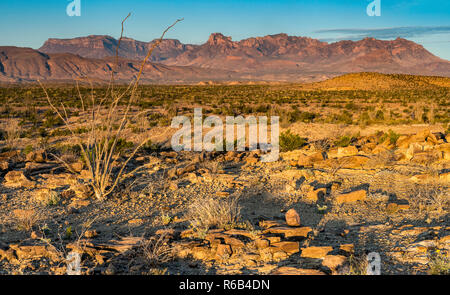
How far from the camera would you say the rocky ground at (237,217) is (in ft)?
12.7

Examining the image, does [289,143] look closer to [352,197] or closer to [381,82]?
[352,197]

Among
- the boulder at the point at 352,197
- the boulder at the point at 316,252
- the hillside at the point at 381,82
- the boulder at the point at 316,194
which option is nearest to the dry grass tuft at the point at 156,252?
the boulder at the point at 316,252

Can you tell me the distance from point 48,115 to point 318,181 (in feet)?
56.0

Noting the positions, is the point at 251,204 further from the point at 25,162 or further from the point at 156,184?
the point at 25,162

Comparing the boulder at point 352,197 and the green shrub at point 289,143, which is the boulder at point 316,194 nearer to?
the boulder at point 352,197

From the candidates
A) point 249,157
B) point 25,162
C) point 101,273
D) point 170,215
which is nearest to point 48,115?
point 25,162

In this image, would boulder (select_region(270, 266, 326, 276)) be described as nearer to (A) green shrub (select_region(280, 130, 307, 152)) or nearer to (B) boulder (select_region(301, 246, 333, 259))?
(B) boulder (select_region(301, 246, 333, 259))

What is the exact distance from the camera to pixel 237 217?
4941 mm

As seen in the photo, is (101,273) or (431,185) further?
(431,185)

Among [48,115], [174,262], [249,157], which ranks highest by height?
[48,115]

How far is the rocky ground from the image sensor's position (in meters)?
3.87

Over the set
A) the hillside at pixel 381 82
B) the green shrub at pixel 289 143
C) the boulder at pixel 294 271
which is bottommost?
the boulder at pixel 294 271

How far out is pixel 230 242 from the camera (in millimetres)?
4207

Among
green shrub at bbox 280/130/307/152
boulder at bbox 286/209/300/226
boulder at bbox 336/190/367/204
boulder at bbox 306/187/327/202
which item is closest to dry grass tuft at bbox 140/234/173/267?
boulder at bbox 286/209/300/226
